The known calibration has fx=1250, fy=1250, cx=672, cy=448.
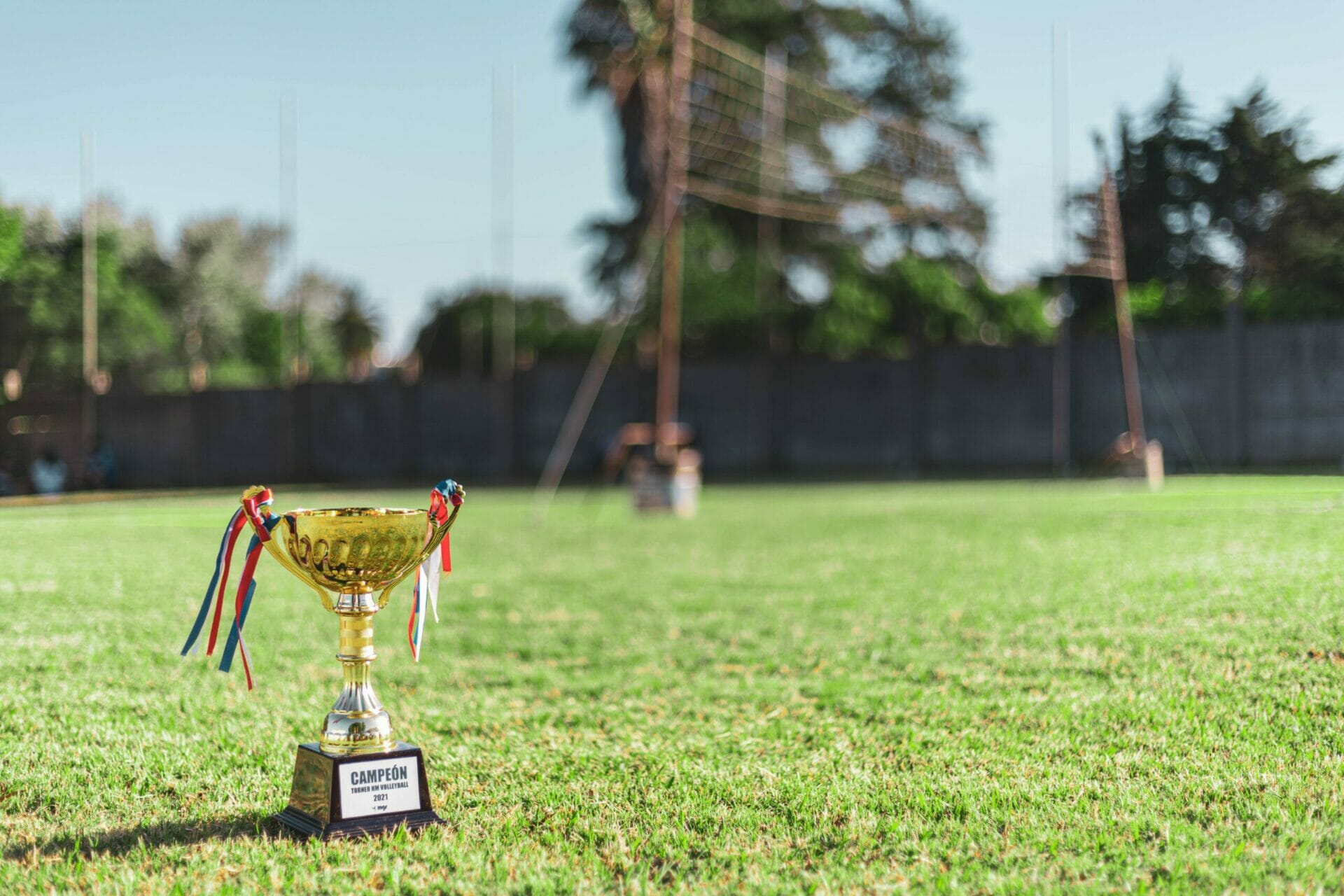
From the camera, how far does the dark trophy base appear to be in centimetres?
270

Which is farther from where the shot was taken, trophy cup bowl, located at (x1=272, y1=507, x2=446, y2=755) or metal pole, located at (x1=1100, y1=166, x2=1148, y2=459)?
metal pole, located at (x1=1100, y1=166, x2=1148, y2=459)

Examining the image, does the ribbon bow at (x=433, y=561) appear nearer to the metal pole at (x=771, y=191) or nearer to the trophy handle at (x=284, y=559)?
the trophy handle at (x=284, y=559)

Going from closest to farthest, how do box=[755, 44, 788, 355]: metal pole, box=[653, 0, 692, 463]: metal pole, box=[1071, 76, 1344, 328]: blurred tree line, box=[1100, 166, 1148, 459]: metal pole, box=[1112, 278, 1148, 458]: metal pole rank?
1. box=[1071, 76, 1344, 328]: blurred tree line
2. box=[1100, 166, 1148, 459]: metal pole
3. box=[653, 0, 692, 463]: metal pole
4. box=[1112, 278, 1148, 458]: metal pole
5. box=[755, 44, 788, 355]: metal pole

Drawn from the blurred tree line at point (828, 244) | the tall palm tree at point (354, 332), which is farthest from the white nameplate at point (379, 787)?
the tall palm tree at point (354, 332)

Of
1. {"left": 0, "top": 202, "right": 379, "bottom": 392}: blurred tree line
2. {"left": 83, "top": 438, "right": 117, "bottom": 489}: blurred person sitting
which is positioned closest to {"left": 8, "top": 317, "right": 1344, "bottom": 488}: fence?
{"left": 0, "top": 202, "right": 379, "bottom": 392}: blurred tree line

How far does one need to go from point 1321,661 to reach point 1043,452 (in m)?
16.5

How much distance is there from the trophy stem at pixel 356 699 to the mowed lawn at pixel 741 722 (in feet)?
0.70

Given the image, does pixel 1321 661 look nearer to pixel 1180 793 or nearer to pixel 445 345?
pixel 1180 793

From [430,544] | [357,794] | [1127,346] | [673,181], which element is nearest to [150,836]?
[357,794]

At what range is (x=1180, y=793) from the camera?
9.73 feet

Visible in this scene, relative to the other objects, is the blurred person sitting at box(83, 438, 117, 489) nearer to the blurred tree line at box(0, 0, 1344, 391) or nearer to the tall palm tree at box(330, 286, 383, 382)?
the blurred tree line at box(0, 0, 1344, 391)

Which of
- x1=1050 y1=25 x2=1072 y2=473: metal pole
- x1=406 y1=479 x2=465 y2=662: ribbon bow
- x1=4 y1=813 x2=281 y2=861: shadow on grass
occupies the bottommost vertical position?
x1=4 y1=813 x2=281 y2=861: shadow on grass

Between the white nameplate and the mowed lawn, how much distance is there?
0.26 feet

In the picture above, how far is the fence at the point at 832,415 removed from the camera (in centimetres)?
1555
